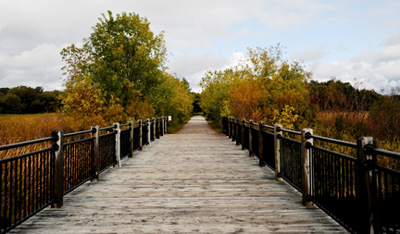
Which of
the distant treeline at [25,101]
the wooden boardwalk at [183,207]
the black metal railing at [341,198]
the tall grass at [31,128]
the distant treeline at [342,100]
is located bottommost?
the wooden boardwalk at [183,207]

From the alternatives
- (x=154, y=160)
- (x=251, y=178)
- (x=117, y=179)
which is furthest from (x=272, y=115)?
(x=117, y=179)

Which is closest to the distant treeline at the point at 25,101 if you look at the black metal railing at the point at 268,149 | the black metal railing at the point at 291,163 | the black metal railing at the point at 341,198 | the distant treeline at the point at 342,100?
the distant treeline at the point at 342,100

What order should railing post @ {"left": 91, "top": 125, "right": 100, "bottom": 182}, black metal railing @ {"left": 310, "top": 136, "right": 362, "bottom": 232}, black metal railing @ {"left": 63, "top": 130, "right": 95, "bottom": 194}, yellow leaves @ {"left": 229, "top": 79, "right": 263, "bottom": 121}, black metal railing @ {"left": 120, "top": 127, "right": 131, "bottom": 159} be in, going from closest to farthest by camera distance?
black metal railing @ {"left": 310, "top": 136, "right": 362, "bottom": 232}, black metal railing @ {"left": 63, "top": 130, "right": 95, "bottom": 194}, railing post @ {"left": 91, "top": 125, "right": 100, "bottom": 182}, black metal railing @ {"left": 120, "top": 127, "right": 131, "bottom": 159}, yellow leaves @ {"left": 229, "top": 79, "right": 263, "bottom": 121}

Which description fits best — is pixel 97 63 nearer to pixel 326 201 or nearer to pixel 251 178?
pixel 251 178

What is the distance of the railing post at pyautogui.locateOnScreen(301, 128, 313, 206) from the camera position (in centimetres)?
422

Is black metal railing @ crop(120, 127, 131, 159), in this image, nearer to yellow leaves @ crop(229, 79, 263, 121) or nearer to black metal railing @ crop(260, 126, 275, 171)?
black metal railing @ crop(260, 126, 275, 171)

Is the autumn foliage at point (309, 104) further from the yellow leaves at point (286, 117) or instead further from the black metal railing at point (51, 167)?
the black metal railing at point (51, 167)

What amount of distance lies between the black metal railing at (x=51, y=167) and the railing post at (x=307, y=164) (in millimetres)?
3954

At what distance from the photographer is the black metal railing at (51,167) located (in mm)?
3389

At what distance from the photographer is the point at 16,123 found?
1291 centimetres

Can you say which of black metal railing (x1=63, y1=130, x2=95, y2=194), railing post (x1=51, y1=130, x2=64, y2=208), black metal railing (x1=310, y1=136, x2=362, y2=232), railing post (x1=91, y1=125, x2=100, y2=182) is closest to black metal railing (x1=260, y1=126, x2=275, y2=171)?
black metal railing (x1=310, y1=136, x2=362, y2=232)

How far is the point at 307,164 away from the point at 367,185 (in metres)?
1.57

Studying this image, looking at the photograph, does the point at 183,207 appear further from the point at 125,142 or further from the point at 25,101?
the point at 25,101

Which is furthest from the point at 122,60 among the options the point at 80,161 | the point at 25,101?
the point at 25,101
